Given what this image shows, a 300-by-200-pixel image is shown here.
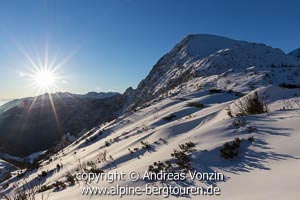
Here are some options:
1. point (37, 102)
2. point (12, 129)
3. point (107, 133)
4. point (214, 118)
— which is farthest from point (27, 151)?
point (214, 118)

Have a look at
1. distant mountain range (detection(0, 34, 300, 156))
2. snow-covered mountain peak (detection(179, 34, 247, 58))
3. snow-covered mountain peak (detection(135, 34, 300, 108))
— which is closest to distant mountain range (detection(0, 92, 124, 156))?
distant mountain range (detection(0, 34, 300, 156))

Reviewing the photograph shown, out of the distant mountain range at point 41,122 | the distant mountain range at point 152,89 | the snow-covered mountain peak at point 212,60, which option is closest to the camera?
the distant mountain range at point 152,89

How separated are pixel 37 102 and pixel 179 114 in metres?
96.9

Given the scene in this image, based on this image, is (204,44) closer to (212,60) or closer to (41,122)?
(212,60)

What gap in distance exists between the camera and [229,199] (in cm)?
340

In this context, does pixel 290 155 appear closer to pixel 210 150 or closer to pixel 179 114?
pixel 210 150

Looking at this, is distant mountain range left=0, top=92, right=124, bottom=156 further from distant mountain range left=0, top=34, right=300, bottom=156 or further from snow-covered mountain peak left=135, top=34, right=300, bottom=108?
snow-covered mountain peak left=135, top=34, right=300, bottom=108

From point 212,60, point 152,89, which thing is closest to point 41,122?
point 152,89

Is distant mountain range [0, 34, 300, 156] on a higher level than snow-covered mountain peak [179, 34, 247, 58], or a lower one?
lower

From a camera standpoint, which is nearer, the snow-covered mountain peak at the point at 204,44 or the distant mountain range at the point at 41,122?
the snow-covered mountain peak at the point at 204,44

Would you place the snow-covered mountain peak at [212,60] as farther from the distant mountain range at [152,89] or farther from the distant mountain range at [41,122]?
the distant mountain range at [41,122]

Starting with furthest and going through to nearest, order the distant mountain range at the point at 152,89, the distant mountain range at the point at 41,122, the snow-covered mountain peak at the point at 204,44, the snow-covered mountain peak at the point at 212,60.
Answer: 1. the distant mountain range at the point at 41,122
2. the snow-covered mountain peak at the point at 204,44
3. the snow-covered mountain peak at the point at 212,60
4. the distant mountain range at the point at 152,89

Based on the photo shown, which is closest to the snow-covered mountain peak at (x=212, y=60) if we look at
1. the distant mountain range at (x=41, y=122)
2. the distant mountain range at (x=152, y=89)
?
the distant mountain range at (x=152, y=89)

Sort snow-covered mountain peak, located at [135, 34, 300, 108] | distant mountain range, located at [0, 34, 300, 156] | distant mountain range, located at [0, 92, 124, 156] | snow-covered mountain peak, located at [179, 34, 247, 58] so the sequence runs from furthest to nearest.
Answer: distant mountain range, located at [0, 92, 124, 156], snow-covered mountain peak, located at [179, 34, 247, 58], snow-covered mountain peak, located at [135, 34, 300, 108], distant mountain range, located at [0, 34, 300, 156]
